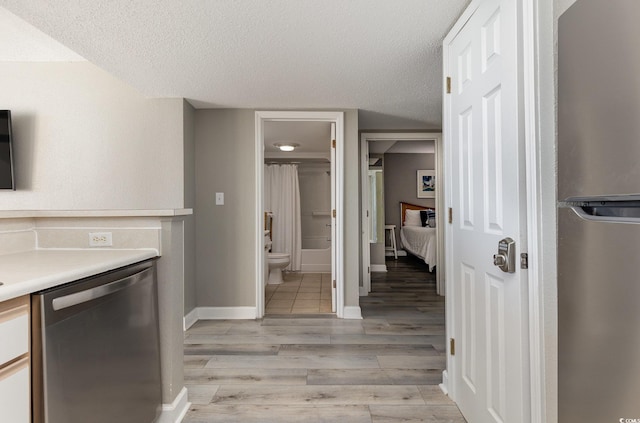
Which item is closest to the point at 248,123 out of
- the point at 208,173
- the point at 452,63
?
the point at 208,173

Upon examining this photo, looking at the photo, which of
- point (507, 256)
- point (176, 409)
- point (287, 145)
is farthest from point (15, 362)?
point (287, 145)

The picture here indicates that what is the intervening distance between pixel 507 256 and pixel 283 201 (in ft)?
16.4

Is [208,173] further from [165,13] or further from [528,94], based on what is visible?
[528,94]

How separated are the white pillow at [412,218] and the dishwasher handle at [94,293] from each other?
6173 mm

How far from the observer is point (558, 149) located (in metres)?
0.99

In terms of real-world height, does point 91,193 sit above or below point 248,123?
below

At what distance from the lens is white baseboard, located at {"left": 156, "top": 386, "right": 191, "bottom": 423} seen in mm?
1616

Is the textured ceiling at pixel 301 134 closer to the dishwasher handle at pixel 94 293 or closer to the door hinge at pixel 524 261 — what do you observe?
the dishwasher handle at pixel 94 293

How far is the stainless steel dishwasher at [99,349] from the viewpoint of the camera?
0.94m

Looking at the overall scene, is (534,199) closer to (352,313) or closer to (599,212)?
(599,212)

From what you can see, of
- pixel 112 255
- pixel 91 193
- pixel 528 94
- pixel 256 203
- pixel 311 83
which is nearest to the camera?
pixel 528 94

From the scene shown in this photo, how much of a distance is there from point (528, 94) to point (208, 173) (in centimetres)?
286

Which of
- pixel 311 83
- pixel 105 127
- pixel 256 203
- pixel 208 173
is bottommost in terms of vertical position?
pixel 256 203

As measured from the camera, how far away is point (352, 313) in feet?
10.8
